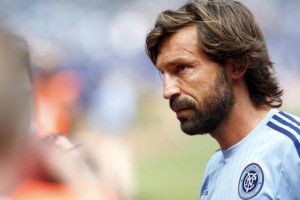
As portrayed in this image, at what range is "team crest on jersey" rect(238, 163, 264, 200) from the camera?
1.91 m

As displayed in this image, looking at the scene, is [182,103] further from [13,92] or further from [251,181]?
[13,92]

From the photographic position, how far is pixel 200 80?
2.13m

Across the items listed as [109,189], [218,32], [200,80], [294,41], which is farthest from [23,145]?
[294,41]

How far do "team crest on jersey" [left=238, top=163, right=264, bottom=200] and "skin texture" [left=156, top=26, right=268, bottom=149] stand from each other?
18cm

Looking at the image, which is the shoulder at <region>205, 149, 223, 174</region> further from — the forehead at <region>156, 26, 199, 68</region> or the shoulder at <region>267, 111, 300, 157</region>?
→ the forehead at <region>156, 26, 199, 68</region>

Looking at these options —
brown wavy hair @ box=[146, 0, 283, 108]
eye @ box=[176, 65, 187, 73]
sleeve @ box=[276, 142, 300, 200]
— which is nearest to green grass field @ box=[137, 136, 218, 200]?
brown wavy hair @ box=[146, 0, 283, 108]

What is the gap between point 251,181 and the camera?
1.94 metres

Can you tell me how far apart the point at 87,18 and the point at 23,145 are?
11.9 metres

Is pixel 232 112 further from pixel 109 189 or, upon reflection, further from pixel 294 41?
pixel 294 41

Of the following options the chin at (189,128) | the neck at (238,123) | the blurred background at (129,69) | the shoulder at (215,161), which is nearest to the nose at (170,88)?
the chin at (189,128)

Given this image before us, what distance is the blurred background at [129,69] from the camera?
1078 cm

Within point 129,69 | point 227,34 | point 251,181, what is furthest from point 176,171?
point 251,181

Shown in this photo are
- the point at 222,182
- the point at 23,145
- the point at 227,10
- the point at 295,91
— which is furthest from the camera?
the point at 295,91

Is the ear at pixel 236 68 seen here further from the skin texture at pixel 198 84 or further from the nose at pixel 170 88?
the nose at pixel 170 88
